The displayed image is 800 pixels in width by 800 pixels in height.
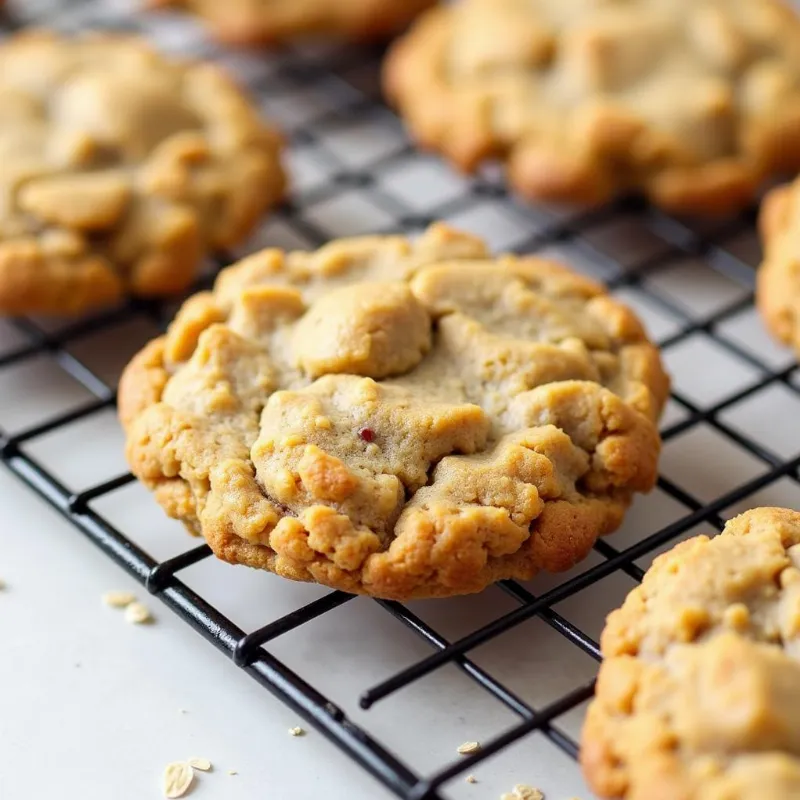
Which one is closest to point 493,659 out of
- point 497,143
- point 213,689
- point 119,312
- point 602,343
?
point 213,689

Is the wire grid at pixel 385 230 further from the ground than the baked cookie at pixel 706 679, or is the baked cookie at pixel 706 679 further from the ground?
the baked cookie at pixel 706 679

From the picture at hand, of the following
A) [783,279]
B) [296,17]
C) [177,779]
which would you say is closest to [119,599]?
[177,779]

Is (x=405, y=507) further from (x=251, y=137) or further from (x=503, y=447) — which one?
(x=251, y=137)

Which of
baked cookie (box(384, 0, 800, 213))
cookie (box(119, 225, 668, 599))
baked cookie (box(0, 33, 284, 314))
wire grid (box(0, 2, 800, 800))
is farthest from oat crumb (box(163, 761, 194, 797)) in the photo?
baked cookie (box(384, 0, 800, 213))

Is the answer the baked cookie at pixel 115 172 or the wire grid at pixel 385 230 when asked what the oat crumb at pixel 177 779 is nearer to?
the wire grid at pixel 385 230

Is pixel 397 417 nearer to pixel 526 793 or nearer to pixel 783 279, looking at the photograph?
pixel 526 793

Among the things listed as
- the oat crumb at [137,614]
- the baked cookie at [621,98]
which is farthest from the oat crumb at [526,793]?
the baked cookie at [621,98]
